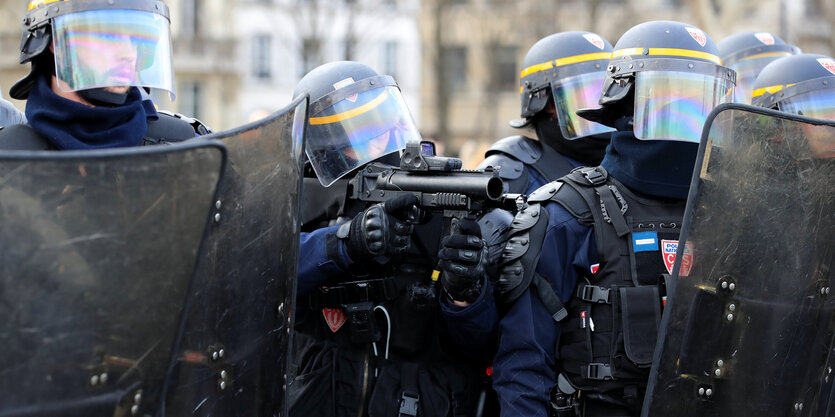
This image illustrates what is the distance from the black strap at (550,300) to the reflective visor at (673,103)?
0.57 m

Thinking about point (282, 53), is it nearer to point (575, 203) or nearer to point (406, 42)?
point (406, 42)

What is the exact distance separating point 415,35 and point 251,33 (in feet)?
19.6

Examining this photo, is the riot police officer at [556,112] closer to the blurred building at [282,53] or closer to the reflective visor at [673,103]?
the reflective visor at [673,103]

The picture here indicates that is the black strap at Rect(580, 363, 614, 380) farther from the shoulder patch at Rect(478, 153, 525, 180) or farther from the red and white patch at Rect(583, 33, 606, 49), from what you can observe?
the red and white patch at Rect(583, 33, 606, 49)

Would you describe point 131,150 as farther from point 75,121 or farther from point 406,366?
point 406,366

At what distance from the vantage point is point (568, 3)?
2477 cm

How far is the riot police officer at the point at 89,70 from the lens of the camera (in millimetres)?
2713

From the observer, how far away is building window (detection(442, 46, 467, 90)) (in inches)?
1161

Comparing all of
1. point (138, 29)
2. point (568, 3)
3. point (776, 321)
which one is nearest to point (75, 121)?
point (138, 29)

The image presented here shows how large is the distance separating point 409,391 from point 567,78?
1.97 metres

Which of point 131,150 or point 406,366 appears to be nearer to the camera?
point 131,150

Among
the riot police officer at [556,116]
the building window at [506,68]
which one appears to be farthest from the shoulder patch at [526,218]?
the building window at [506,68]

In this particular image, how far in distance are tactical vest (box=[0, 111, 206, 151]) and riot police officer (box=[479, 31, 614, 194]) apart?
163 cm

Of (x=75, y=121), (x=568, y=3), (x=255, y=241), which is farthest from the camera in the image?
(x=568, y=3)
